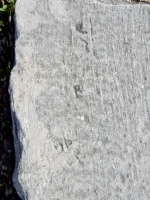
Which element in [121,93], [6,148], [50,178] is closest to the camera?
[50,178]

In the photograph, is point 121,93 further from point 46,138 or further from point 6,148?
point 6,148

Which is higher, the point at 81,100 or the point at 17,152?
the point at 81,100

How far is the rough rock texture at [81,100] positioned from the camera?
2.00 m

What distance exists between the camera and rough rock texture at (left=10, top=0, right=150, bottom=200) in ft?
6.57

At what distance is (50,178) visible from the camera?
199 centimetres

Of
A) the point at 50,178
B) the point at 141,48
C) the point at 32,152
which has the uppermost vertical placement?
the point at 141,48

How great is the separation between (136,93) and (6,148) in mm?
841

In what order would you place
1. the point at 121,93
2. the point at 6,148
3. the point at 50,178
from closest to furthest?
1. the point at 50,178
2. the point at 121,93
3. the point at 6,148

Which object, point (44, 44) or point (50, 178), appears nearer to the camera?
point (50, 178)

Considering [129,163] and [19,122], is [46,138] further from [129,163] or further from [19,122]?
[129,163]

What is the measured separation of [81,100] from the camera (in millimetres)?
2092

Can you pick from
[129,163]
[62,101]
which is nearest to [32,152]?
[62,101]

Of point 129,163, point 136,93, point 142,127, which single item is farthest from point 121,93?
point 129,163

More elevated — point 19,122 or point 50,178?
point 19,122
